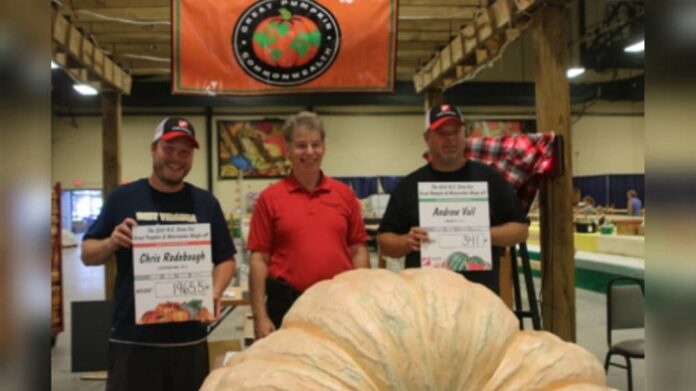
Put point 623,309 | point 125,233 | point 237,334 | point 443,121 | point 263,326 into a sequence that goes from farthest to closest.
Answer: point 237,334 → point 623,309 → point 443,121 → point 263,326 → point 125,233

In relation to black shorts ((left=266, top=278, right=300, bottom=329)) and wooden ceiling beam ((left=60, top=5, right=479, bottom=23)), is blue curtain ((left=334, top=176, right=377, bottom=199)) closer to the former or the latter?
wooden ceiling beam ((left=60, top=5, right=479, bottom=23))

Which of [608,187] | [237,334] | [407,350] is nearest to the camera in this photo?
[407,350]

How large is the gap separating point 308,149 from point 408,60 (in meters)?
3.79

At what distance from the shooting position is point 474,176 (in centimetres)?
227

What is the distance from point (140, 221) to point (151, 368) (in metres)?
0.55

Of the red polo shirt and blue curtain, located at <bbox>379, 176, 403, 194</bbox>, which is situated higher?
blue curtain, located at <bbox>379, 176, 403, 194</bbox>

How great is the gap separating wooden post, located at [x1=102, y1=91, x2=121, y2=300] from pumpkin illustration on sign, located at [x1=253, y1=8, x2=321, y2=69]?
8.61 feet

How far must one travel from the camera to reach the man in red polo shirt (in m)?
2.11

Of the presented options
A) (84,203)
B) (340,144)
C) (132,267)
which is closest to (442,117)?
(132,267)

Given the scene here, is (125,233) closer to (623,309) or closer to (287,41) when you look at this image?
(287,41)

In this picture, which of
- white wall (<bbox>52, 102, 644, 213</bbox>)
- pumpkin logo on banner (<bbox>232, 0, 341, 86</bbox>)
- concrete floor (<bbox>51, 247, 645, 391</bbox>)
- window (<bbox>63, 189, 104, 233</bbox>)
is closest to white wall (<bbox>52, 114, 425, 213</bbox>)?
white wall (<bbox>52, 102, 644, 213</bbox>)

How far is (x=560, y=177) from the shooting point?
10.7 feet

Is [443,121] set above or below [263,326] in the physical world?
above

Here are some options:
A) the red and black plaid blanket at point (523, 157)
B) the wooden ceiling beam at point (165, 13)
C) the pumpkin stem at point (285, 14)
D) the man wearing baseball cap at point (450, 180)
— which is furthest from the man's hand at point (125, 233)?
the wooden ceiling beam at point (165, 13)
